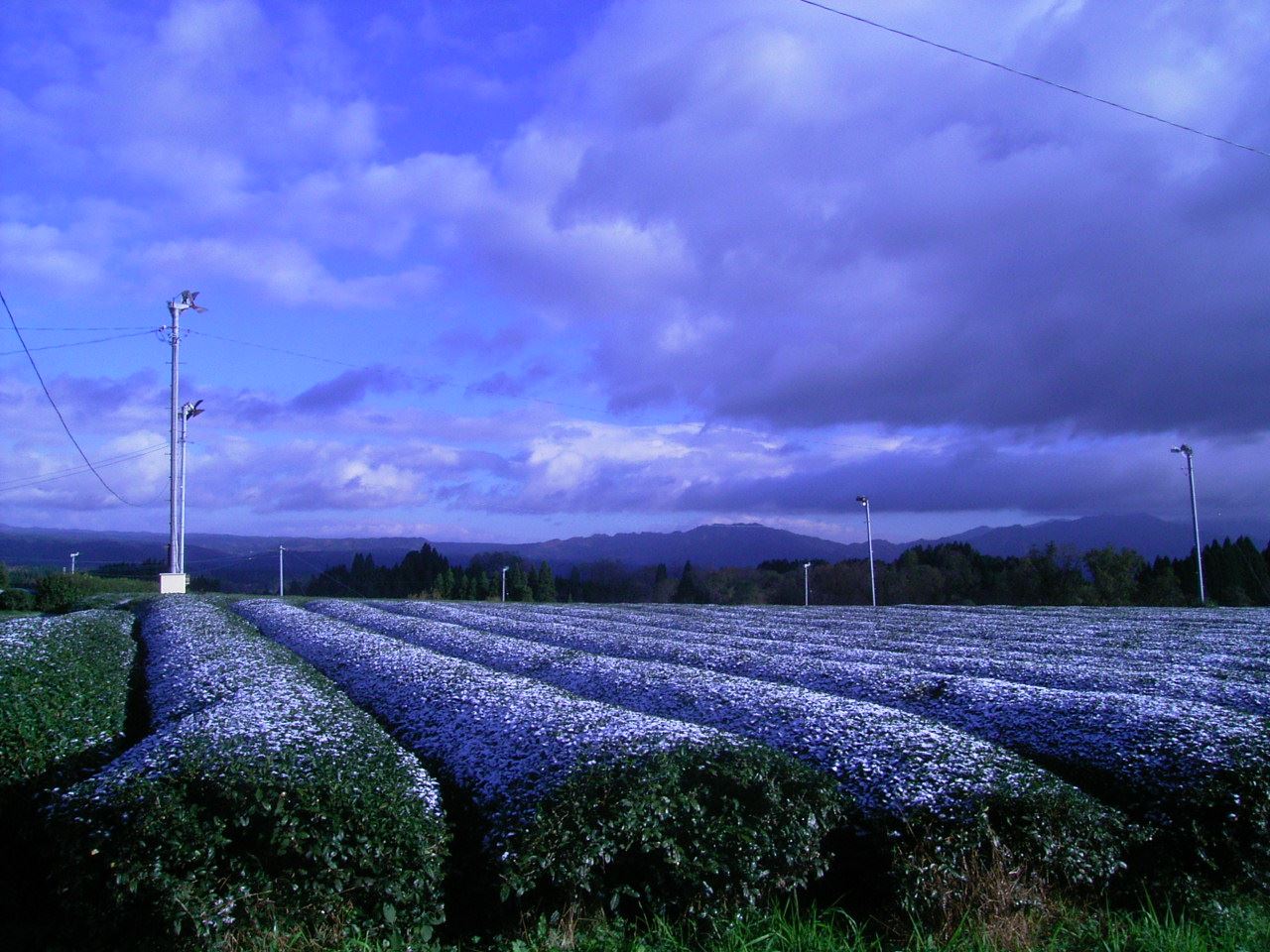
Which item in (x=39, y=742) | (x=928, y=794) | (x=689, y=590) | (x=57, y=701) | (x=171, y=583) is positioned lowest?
(x=689, y=590)

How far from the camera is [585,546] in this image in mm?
156750

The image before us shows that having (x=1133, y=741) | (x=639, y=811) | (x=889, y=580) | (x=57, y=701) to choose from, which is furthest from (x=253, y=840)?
(x=889, y=580)

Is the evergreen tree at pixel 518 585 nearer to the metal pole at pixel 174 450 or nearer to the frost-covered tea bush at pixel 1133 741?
the metal pole at pixel 174 450

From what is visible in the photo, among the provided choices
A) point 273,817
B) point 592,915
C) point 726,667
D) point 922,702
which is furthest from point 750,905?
point 726,667

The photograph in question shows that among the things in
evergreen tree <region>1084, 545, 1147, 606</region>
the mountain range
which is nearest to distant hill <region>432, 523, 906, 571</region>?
the mountain range

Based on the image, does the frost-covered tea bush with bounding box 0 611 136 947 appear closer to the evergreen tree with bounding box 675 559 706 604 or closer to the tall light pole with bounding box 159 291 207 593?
the tall light pole with bounding box 159 291 207 593

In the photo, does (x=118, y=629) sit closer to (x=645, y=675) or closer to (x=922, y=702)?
(x=645, y=675)

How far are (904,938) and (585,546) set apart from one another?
151853 millimetres

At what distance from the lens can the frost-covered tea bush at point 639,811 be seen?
221 inches

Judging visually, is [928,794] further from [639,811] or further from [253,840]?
[253,840]

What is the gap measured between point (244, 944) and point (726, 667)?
9340 millimetres

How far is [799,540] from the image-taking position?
162 metres

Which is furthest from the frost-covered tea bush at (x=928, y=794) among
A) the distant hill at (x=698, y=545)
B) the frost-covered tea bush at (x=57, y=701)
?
the distant hill at (x=698, y=545)

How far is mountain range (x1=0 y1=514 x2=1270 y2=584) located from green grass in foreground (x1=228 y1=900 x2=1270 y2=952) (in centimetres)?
7178
